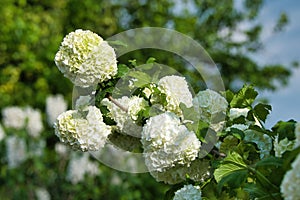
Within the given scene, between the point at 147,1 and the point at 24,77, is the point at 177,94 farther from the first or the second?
the point at 147,1

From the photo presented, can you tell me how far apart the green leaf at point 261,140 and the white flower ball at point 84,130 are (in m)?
0.32

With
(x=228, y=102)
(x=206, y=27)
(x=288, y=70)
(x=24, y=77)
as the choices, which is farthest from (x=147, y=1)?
(x=228, y=102)

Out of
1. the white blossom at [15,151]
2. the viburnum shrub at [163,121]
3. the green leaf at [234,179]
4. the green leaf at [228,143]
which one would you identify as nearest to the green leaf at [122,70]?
the viburnum shrub at [163,121]

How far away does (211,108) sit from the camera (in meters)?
1.24

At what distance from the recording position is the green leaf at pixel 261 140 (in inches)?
45.6

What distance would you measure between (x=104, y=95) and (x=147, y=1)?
523 cm

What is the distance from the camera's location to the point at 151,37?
19.4ft

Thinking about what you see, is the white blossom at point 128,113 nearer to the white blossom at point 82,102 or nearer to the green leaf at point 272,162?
the white blossom at point 82,102

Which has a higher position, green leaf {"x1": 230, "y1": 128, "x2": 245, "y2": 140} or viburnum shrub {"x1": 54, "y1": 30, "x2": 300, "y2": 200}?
green leaf {"x1": 230, "y1": 128, "x2": 245, "y2": 140}

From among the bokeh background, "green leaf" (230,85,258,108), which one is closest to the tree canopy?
the bokeh background

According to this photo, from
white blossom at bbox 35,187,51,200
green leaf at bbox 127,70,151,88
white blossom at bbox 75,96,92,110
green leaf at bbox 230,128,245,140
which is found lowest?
white blossom at bbox 35,187,51,200

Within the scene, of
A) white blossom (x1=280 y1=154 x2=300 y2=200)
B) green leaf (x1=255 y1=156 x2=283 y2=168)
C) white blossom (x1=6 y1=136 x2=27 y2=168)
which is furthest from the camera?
white blossom (x1=6 y1=136 x2=27 y2=168)

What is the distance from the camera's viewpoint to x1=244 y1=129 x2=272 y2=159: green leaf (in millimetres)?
1159

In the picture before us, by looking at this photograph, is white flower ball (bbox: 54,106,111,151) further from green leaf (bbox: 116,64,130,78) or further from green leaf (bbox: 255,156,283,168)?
green leaf (bbox: 255,156,283,168)
